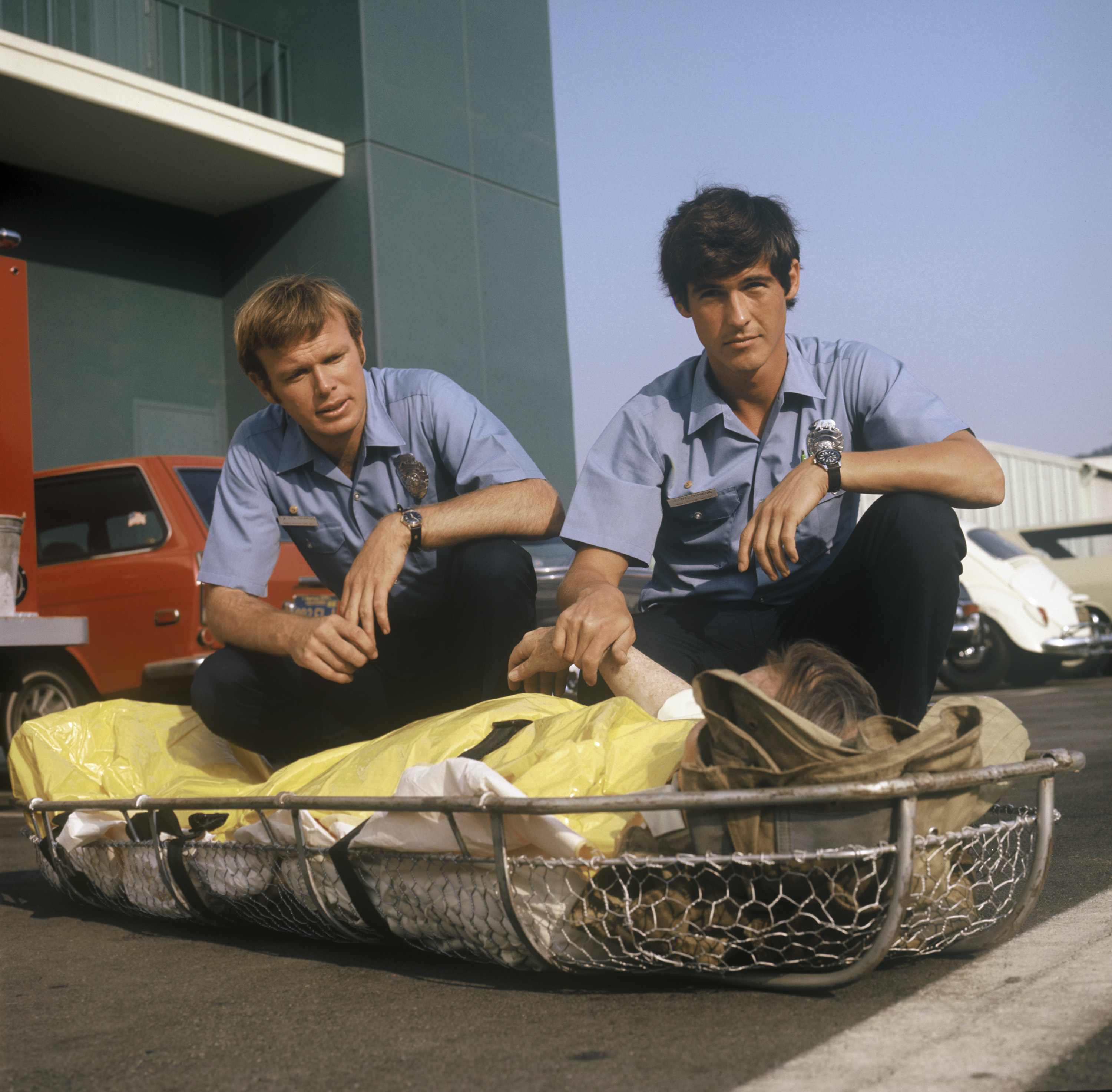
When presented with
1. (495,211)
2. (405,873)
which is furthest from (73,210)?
(405,873)

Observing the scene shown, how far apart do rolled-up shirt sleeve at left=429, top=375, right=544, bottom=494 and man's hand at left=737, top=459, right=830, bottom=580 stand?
27.7 inches

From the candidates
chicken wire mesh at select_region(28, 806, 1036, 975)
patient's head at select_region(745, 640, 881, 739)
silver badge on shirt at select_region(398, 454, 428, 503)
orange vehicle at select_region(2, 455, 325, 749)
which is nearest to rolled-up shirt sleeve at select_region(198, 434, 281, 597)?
silver badge on shirt at select_region(398, 454, 428, 503)

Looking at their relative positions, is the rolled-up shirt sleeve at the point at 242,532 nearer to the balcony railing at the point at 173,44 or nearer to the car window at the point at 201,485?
the car window at the point at 201,485

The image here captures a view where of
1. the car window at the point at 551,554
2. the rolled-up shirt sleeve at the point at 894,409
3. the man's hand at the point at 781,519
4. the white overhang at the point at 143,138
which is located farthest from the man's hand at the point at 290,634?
the white overhang at the point at 143,138

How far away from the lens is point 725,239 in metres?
2.62

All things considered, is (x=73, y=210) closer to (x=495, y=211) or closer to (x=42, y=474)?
(x=495, y=211)

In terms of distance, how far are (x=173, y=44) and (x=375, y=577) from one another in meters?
9.59

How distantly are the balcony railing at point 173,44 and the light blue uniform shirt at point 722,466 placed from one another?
8475mm

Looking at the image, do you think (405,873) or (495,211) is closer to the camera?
(405,873)

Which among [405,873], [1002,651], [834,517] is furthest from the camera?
[1002,651]

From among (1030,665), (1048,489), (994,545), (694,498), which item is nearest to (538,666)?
Result: (694,498)

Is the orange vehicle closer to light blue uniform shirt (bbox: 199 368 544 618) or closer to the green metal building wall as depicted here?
light blue uniform shirt (bbox: 199 368 544 618)

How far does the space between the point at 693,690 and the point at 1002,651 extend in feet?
29.1

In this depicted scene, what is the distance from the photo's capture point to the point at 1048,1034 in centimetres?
140
